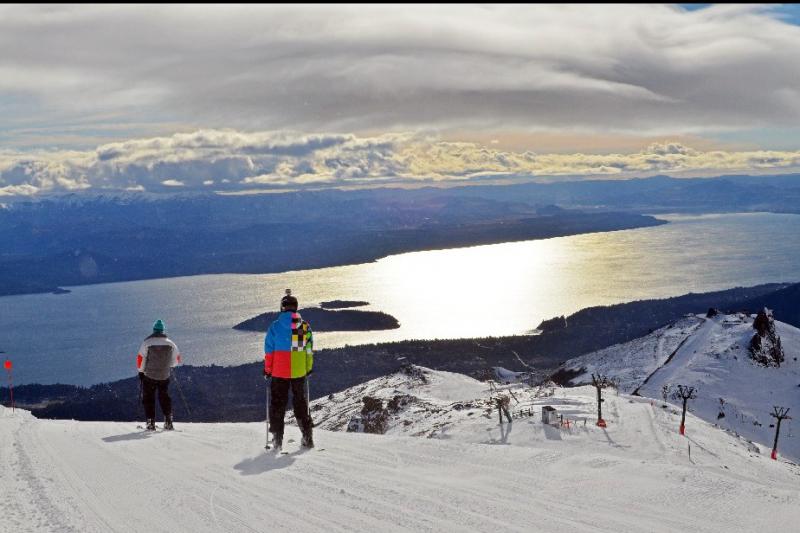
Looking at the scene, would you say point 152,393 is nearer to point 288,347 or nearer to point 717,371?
point 288,347

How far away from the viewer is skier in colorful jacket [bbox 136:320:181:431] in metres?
16.2

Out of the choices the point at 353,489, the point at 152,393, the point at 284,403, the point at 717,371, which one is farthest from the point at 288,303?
the point at 717,371

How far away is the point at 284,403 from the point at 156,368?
5535 mm

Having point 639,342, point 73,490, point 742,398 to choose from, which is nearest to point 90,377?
point 639,342

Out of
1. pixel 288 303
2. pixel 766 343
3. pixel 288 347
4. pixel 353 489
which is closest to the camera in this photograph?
pixel 353 489

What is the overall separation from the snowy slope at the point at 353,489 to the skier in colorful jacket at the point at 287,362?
0.59m

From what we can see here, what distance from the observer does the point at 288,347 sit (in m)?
12.0

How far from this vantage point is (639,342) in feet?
303

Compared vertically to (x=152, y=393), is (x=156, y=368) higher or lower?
higher

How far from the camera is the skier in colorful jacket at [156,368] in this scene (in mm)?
16203

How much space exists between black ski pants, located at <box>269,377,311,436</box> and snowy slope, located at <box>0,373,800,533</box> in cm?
55

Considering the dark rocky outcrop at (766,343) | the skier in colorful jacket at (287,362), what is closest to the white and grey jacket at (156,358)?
the skier in colorful jacket at (287,362)

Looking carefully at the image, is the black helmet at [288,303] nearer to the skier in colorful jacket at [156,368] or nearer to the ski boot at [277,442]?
the ski boot at [277,442]

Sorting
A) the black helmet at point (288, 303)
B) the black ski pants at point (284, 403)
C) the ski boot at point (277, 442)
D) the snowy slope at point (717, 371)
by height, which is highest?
the black helmet at point (288, 303)
